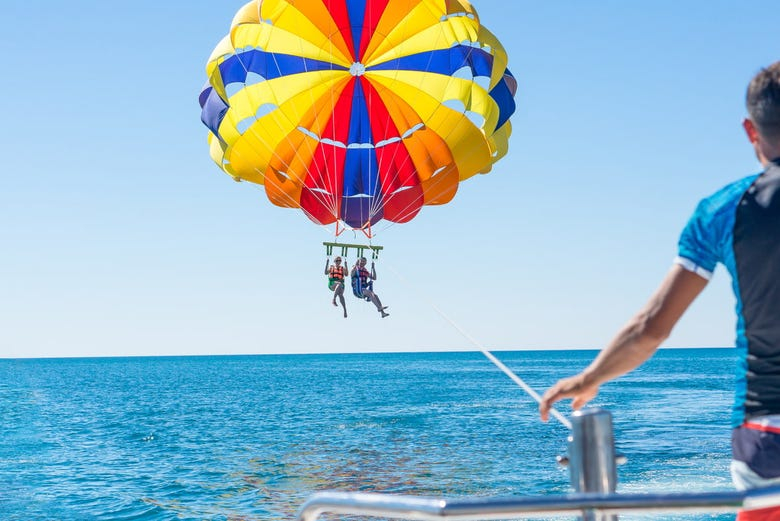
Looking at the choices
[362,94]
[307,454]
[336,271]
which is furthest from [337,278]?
[307,454]

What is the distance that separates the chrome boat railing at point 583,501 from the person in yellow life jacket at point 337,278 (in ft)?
36.6

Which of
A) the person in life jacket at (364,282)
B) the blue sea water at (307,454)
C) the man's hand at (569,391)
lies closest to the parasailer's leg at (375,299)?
the person in life jacket at (364,282)

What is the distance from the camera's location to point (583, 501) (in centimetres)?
165

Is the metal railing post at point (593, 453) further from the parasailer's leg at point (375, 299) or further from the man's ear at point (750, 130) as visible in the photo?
the parasailer's leg at point (375, 299)

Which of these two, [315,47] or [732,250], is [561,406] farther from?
[732,250]

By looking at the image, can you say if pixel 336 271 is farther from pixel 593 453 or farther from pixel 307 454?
pixel 307 454

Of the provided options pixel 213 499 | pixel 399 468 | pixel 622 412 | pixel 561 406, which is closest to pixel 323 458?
pixel 399 468

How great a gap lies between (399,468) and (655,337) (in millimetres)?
19247

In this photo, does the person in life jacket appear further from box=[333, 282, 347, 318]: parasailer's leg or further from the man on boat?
the man on boat

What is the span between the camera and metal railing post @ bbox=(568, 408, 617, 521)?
1893 millimetres

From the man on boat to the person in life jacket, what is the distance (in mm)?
10745

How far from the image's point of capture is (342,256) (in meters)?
12.9

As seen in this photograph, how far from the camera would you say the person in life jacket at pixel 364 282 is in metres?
12.9

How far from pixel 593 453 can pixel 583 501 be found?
0.26m
